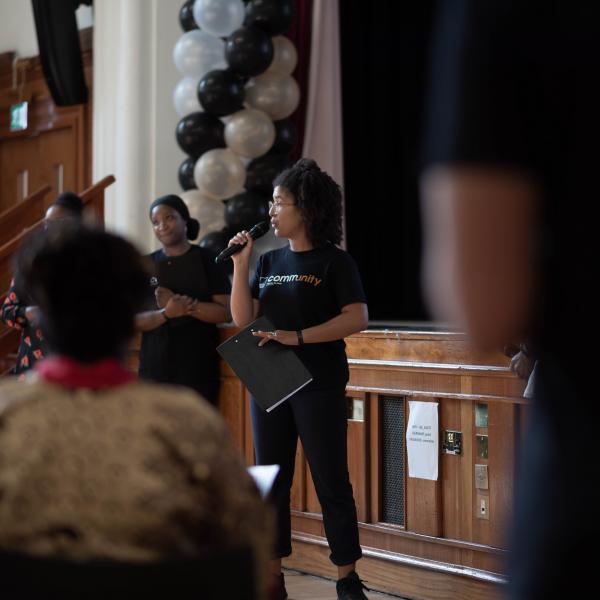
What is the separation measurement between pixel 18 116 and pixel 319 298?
5113mm

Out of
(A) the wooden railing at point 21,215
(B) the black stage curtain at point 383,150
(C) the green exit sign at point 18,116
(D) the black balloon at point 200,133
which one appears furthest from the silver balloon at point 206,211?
(C) the green exit sign at point 18,116

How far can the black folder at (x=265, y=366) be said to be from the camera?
303 centimetres

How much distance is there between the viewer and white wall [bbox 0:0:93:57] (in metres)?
7.47

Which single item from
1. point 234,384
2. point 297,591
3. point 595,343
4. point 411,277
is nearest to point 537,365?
point 595,343

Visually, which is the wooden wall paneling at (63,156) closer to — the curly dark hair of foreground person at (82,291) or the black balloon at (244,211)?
the black balloon at (244,211)

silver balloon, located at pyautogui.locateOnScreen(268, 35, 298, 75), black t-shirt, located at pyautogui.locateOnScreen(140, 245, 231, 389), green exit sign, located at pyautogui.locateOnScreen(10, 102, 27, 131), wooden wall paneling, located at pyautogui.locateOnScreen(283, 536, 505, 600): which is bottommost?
wooden wall paneling, located at pyautogui.locateOnScreen(283, 536, 505, 600)

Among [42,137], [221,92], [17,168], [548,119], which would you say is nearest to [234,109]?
[221,92]

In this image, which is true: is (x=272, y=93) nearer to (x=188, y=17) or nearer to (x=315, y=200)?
(x=188, y=17)

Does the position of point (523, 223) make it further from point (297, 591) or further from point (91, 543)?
point (297, 591)

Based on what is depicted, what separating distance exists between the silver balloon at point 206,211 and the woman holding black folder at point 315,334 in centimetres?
186

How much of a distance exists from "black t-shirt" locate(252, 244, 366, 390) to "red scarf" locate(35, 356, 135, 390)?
1889 mm

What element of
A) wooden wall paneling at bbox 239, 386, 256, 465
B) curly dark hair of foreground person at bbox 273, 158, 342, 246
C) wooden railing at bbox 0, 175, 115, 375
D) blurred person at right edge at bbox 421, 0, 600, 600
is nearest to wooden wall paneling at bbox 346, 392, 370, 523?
wooden wall paneling at bbox 239, 386, 256, 465

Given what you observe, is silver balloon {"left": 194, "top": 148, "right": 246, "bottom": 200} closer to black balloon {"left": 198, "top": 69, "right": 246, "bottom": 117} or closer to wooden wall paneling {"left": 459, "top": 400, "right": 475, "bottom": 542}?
black balloon {"left": 198, "top": 69, "right": 246, "bottom": 117}

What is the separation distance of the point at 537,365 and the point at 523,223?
13 centimetres
